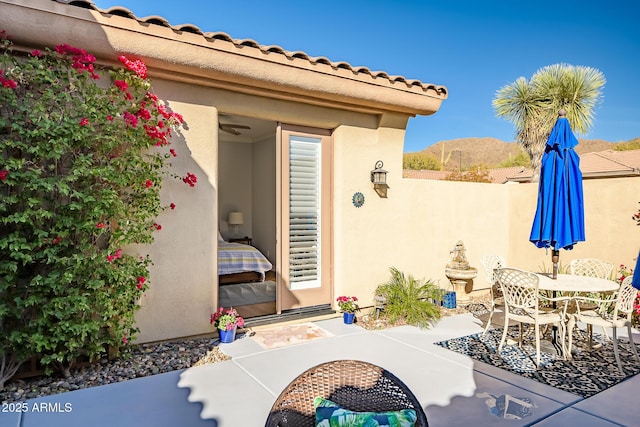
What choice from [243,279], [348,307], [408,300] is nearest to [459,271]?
[408,300]

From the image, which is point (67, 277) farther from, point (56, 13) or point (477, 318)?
point (477, 318)

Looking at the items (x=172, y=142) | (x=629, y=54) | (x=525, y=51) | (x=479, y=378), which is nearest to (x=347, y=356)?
(x=479, y=378)

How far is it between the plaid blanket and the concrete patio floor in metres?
3.75

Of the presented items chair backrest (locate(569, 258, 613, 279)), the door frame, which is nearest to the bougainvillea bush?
the door frame

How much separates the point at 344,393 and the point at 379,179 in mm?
5397

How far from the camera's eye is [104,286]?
193 inches

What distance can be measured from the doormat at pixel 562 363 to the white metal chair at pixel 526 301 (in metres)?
0.17

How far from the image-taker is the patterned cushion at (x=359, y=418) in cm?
234

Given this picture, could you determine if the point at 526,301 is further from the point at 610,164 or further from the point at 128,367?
the point at 610,164

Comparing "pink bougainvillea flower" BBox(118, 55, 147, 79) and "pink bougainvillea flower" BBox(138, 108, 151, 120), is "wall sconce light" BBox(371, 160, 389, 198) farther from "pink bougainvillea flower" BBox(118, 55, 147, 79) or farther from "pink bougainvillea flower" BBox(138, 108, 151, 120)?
"pink bougainvillea flower" BBox(118, 55, 147, 79)

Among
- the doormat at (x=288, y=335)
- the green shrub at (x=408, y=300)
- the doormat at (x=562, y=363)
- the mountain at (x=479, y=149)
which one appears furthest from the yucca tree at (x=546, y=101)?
the mountain at (x=479, y=149)

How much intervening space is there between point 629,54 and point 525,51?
741cm

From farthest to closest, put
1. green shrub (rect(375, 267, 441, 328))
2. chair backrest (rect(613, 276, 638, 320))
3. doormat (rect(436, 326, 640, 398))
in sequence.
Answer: green shrub (rect(375, 267, 441, 328)), chair backrest (rect(613, 276, 638, 320)), doormat (rect(436, 326, 640, 398))

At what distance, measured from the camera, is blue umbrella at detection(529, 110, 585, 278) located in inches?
233
